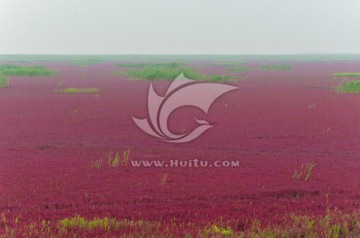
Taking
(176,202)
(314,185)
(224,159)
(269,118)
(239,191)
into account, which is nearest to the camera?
(176,202)

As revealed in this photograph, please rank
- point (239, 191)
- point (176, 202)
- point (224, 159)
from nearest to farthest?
point (176, 202) < point (239, 191) < point (224, 159)

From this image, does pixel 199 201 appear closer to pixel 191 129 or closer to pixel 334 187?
pixel 334 187

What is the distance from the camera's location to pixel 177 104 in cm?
2280

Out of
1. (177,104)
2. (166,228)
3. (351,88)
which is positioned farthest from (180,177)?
(351,88)

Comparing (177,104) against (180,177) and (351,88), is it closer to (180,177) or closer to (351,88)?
(351,88)

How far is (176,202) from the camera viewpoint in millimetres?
7598

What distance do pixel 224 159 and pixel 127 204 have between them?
4199 mm

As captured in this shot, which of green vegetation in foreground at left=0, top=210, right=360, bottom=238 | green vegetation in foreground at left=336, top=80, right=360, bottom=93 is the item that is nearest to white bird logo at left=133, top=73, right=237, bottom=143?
green vegetation in foreground at left=0, top=210, right=360, bottom=238

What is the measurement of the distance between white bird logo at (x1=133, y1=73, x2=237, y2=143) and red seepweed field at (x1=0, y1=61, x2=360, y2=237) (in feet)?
1.65

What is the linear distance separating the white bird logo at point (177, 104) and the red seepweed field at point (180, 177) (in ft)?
1.65

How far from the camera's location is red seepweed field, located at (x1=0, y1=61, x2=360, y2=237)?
21.0 feet

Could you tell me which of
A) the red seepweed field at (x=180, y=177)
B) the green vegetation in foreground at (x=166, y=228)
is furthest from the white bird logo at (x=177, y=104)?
the green vegetation in foreground at (x=166, y=228)

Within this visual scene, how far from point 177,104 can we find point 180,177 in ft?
44.5

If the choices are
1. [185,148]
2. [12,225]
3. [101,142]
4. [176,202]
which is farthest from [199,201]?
[101,142]
